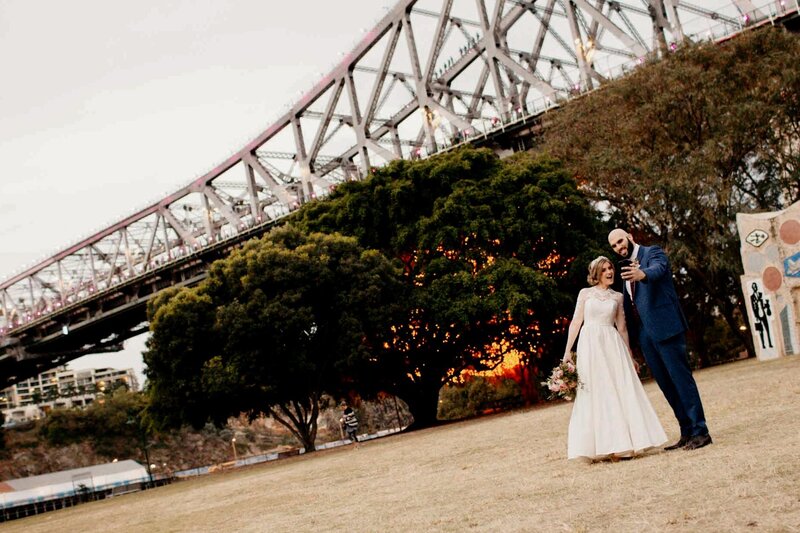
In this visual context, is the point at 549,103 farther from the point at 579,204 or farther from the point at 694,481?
the point at 694,481

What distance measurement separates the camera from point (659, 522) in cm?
468

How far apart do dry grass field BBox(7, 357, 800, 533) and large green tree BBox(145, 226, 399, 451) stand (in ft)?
44.3

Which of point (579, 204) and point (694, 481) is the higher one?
point (579, 204)

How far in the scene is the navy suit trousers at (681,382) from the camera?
7.64m

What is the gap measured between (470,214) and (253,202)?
45724 mm

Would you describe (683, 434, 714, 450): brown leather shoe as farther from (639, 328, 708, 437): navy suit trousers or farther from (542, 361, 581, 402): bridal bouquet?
(542, 361, 581, 402): bridal bouquet

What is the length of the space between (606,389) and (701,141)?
22.7 meters

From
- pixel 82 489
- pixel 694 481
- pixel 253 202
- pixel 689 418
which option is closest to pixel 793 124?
pixel 689 418

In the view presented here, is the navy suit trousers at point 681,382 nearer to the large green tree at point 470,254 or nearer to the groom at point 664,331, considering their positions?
the groom at point 664,331

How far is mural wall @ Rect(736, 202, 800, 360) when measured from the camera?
20750 mm

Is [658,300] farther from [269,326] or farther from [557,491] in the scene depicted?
[269,326]

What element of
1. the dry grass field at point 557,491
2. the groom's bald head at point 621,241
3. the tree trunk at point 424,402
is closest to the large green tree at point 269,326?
the tree trunk at point 424,402

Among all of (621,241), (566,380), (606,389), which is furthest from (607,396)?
(621,241)

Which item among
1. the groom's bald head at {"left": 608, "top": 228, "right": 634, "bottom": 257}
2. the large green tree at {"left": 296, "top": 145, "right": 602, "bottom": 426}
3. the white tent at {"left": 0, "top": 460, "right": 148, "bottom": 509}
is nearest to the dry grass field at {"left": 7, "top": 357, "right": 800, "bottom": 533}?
the groom's bald head at {"left": 608, "top": 228, "right": 634, "bottom": 257}
